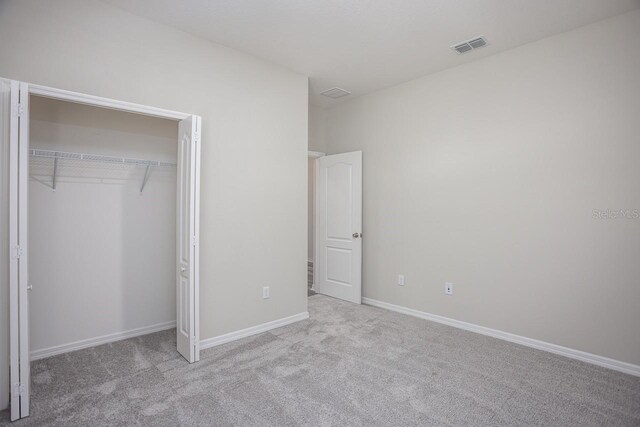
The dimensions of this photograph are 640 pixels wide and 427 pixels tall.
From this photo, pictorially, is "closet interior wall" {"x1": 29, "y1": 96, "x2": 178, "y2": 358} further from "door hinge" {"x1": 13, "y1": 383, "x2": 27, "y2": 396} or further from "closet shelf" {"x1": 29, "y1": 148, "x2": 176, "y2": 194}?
"door hinge" {"x1": 13, "y1": 383, "x2": 27, "y2": 396}

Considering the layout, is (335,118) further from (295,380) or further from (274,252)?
(295,380)

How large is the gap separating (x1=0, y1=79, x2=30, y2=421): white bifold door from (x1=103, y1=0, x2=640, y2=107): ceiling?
1141 millimetres

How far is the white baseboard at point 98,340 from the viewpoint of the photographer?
9.45 ft

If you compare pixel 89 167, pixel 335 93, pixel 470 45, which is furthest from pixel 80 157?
pixel 470 45

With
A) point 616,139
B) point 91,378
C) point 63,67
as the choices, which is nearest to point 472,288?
point 616,139

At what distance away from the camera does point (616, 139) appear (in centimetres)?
281

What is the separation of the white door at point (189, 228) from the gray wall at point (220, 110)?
0.92 feet

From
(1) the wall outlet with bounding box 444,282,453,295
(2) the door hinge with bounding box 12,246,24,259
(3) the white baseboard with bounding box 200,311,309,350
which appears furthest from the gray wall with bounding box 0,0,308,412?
(1) the wall outlet with bounding box 444,282,453,295

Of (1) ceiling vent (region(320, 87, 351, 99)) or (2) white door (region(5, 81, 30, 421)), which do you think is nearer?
(2) white door (region(5, 81, 30, 421))

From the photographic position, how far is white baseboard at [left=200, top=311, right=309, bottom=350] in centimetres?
321

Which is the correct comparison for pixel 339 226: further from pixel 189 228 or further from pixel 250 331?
pixel 189 228

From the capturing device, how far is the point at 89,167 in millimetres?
3119

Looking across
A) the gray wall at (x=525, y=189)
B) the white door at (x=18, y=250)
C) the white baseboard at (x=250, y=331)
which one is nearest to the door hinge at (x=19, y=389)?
the white door at (x=18, y=250)

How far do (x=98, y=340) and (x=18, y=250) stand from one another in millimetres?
1458
